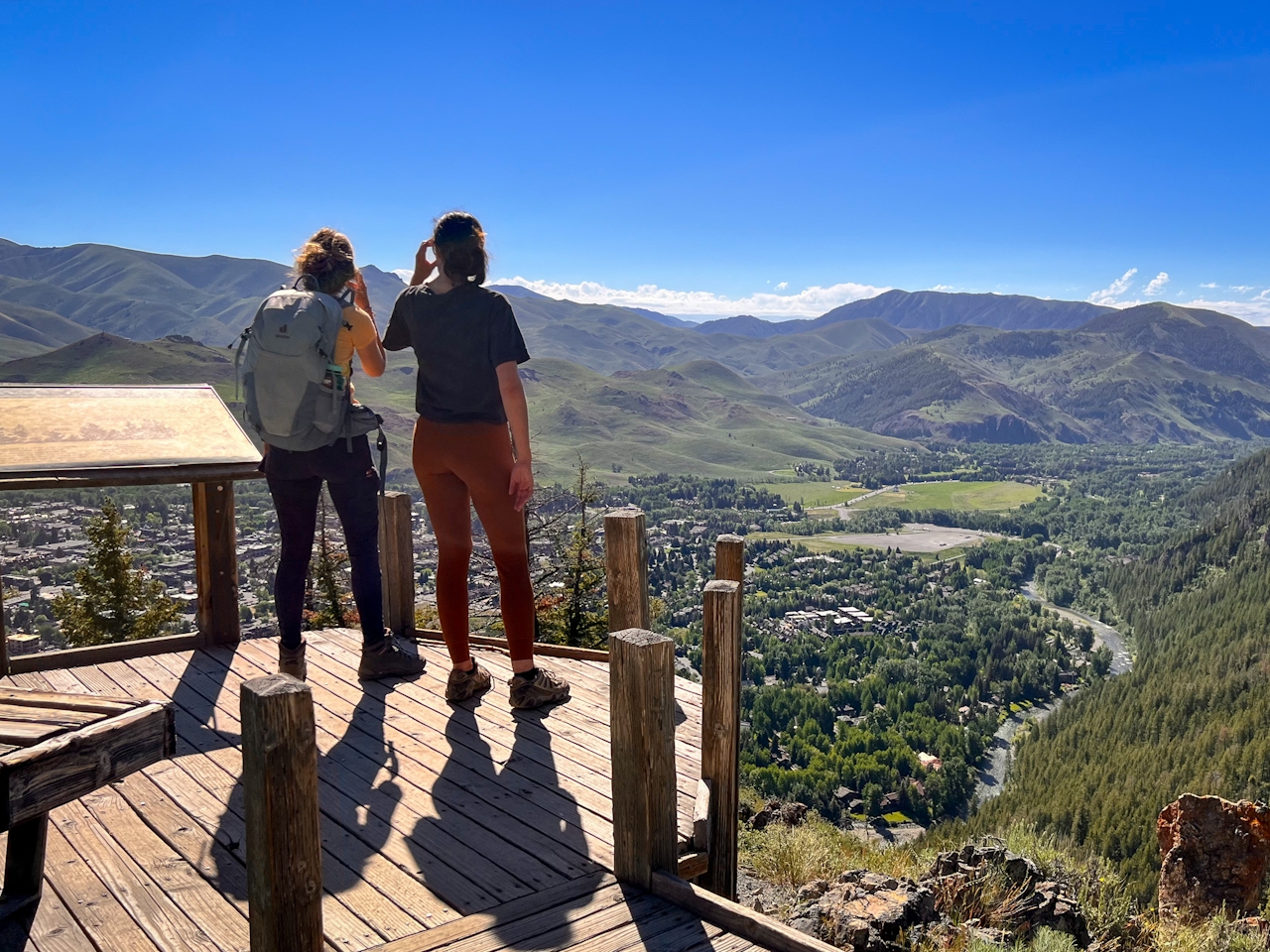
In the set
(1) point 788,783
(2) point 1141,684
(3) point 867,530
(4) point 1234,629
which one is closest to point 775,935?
(1) point 788,783

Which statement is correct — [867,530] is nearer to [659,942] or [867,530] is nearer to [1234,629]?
[1234,629]

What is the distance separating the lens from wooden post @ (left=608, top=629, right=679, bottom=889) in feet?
9.67

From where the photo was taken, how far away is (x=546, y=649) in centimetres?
584

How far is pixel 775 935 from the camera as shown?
2.72 meters

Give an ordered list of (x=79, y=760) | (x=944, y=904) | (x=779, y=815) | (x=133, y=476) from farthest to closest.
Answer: (x=779, y=815), (x=944, y=904), (x=133, y=476), (x=79, y=760)

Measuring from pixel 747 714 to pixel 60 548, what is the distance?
48225 mm

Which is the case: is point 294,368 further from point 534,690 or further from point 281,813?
point 281,813

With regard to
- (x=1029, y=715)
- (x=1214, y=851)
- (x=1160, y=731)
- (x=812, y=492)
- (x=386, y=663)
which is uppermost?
(x=386, y=663)

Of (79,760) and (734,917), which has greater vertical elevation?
(79,760)

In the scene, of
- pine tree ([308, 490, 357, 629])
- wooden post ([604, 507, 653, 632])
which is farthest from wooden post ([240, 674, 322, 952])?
pine tree ([308, 490, 357, 629])

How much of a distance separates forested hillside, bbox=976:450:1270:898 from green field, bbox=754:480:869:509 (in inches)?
2790

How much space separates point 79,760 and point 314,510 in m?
2.07

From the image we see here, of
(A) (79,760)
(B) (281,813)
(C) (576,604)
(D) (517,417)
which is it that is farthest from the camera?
(C) (576,604)

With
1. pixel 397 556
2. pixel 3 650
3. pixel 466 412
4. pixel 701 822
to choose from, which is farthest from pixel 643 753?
pixel 3 650
